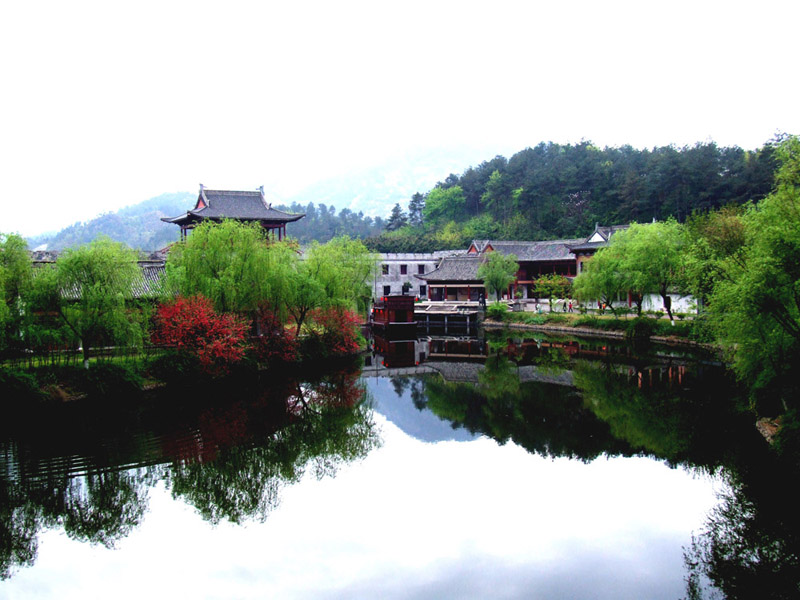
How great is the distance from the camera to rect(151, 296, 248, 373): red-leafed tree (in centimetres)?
1912

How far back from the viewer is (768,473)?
450 inches

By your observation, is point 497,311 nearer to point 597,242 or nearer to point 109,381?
point 597,242

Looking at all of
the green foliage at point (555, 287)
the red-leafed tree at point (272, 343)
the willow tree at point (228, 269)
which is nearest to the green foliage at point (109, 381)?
the willow tree at point (228, 269)

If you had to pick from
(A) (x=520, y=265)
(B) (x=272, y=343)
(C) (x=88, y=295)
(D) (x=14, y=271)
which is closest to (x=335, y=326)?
(B) (x=272, y=343)

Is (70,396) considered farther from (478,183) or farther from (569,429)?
(478,183)

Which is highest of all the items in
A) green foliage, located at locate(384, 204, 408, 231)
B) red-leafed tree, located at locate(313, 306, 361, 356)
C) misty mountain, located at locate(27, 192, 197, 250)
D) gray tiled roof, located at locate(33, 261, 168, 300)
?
misty mountain, located at locate(27, 192, 197, 250)

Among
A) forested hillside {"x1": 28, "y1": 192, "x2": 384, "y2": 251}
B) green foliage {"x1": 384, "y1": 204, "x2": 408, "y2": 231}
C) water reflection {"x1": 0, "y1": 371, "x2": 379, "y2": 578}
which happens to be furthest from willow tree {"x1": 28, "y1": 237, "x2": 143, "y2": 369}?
forested hillside {"x1": 28, "y1": 192, "x2": 384, "y2": 251}

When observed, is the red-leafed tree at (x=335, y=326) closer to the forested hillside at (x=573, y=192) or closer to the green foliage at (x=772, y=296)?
the green foliage at (x=772, y=296)

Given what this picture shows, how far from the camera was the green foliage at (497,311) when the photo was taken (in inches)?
1576

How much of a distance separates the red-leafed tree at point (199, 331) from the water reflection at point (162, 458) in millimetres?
1491

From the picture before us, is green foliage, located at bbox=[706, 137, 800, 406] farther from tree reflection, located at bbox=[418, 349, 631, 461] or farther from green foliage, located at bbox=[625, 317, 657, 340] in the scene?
green foliage, located at bbox=[625, 317, 657, 340]

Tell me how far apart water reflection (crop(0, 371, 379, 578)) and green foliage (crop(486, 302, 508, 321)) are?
22.8m

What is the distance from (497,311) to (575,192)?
91.7 ft

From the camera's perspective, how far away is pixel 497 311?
40.2 m
